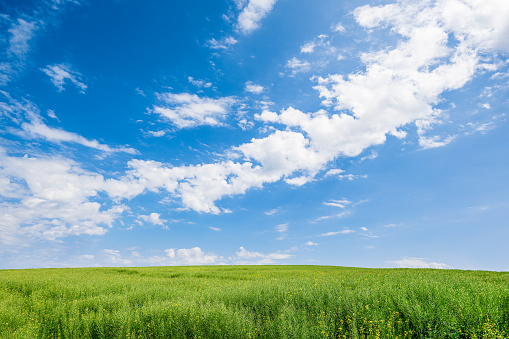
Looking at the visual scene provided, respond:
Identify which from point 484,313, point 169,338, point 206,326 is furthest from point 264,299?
point 484,313

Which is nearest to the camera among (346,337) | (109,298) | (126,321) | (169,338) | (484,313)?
(484,313)

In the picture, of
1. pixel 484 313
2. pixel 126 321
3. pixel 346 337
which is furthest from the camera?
pixel 126 321

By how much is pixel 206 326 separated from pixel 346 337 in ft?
13.6

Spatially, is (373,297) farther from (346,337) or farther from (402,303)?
(346,337)

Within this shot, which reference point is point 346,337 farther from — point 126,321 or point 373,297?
point 126,321

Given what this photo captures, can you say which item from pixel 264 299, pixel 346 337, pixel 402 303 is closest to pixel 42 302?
pixel 264 299

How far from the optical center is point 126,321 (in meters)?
9.52

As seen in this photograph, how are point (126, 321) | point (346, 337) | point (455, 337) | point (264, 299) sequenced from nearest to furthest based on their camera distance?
point (455, 337), point (346, 337), point (126, 321), point (264, 299)

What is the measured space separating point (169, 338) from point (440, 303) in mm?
A: 7792

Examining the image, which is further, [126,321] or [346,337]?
[126,321]

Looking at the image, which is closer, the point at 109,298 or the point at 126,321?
the point at 126,321

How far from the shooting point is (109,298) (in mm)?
12750

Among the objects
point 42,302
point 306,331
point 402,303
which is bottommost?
point 42,302

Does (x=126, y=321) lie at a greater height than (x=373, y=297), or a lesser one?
lesser
